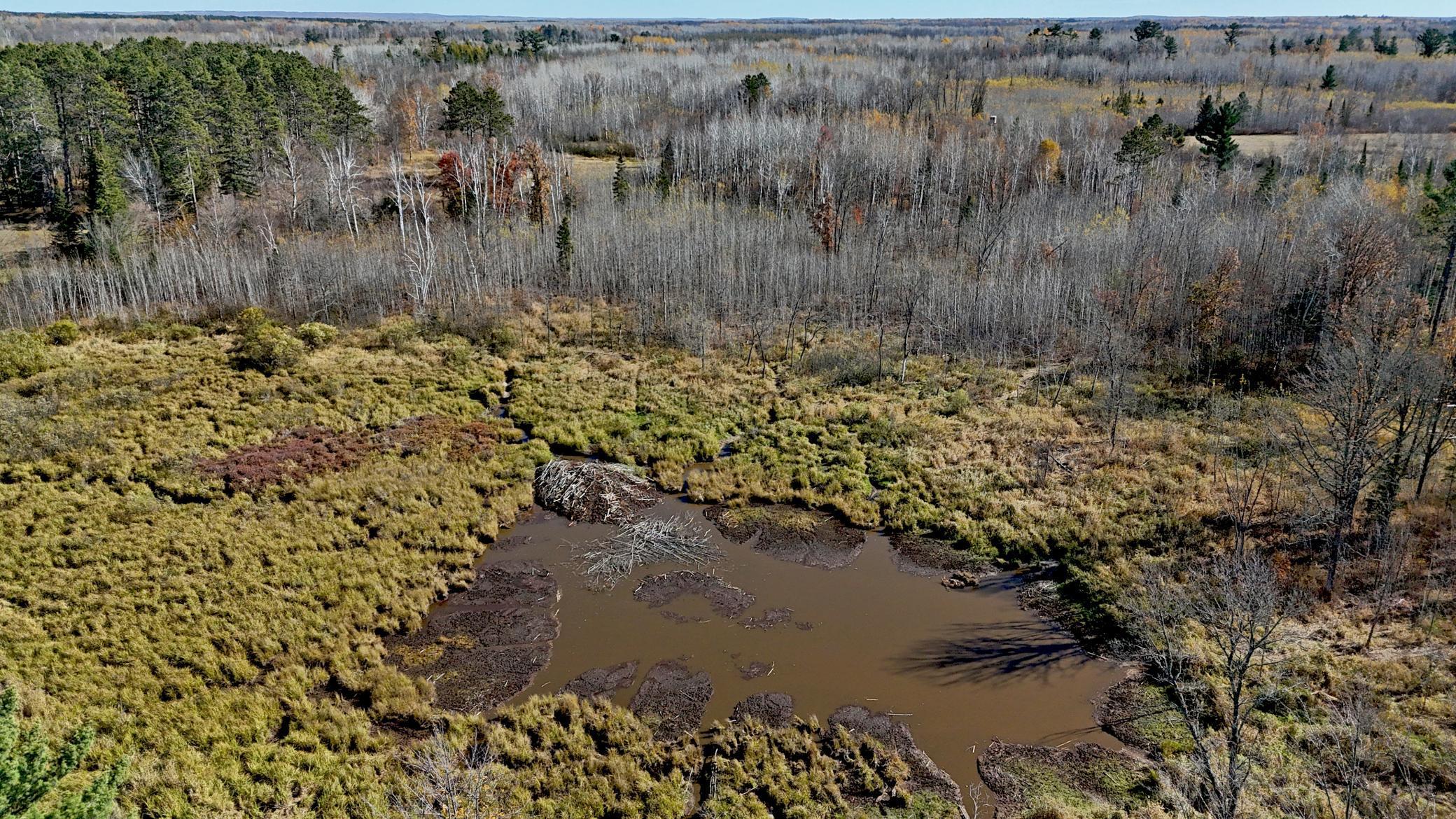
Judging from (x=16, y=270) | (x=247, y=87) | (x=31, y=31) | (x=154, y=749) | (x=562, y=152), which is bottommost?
(x=154, y=749)

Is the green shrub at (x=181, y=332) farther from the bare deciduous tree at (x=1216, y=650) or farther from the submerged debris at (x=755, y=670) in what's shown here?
the bare deciduous tree at (x=1216, y=650)

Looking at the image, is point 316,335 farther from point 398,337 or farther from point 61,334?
point 61,334

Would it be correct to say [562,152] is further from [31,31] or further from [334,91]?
[31,31]

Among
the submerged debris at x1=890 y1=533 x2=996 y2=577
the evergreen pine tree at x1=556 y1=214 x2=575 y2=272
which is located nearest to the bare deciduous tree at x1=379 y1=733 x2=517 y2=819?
the submerged debris at x1=890 y1=533 x2=996 y2=577

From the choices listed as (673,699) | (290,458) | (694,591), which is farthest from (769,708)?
(290,458)

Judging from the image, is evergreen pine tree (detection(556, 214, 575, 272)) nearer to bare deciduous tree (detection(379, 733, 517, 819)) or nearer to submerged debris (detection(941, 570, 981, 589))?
submerged debris (detection(941, 570, 981, 589))

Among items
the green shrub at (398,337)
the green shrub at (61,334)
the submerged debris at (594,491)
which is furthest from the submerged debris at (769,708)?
the green shrub at (61,334)

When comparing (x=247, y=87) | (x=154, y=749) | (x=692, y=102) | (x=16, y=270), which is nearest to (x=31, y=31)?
(x=247, y=87)

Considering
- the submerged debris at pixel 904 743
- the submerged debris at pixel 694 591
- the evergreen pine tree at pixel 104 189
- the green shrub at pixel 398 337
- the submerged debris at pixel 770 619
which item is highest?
the evergreen pine tree at pixel 104 189
